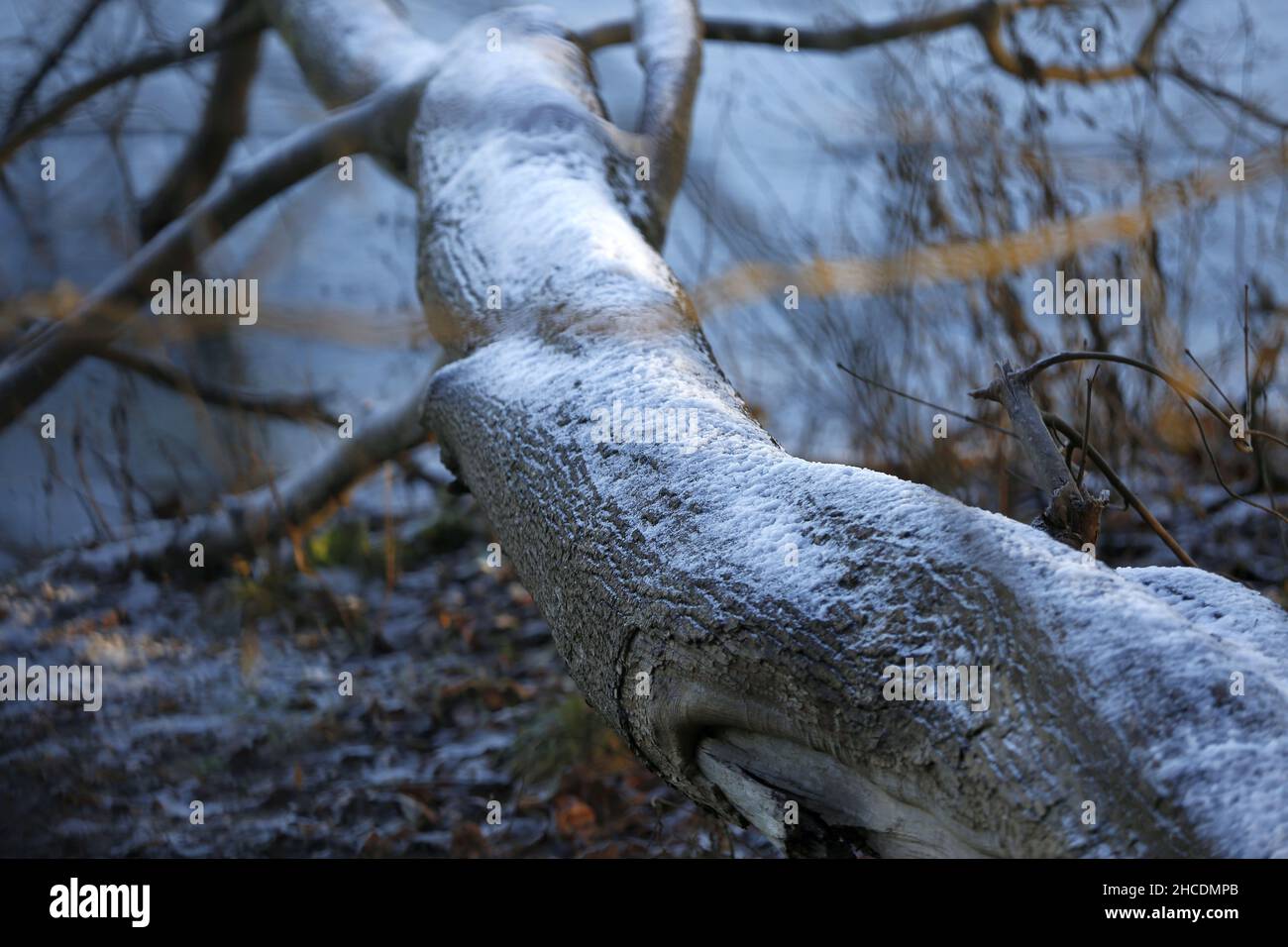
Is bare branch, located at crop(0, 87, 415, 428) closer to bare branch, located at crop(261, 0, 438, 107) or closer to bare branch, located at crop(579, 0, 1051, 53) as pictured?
bare branch, located at crop(261, 0, 438, 107)

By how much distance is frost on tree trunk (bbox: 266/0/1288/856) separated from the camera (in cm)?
93

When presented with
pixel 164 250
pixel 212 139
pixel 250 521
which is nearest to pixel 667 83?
pixel 164 250

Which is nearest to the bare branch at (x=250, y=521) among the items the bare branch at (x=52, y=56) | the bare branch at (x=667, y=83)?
the bare branch at (x=667, y=83)

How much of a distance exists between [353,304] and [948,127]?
2.55 m

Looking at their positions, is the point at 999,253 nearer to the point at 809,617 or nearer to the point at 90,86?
the point at 809,617

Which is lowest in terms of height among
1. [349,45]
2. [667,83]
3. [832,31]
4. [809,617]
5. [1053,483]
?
[809,617]

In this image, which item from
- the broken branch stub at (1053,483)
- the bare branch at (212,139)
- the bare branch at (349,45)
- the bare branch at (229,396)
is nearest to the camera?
the broken branch stub at (1053,483)

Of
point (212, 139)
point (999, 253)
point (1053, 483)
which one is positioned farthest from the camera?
point (212, 139)

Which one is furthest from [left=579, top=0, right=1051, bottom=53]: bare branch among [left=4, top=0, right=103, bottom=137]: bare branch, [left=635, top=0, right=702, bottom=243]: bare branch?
[left=4, top=0, right=103, bottom=137]: bare branch

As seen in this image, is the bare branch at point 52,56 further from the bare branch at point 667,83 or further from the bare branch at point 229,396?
the bare branch at point 667,83

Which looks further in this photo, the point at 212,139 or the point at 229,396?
the point at 212,139

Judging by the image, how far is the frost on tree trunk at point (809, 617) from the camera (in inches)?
36.4

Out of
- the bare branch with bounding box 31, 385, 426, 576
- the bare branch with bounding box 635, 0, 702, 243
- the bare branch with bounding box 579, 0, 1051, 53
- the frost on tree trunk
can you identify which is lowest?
the frost on tree trunk

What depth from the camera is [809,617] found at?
1106mm
